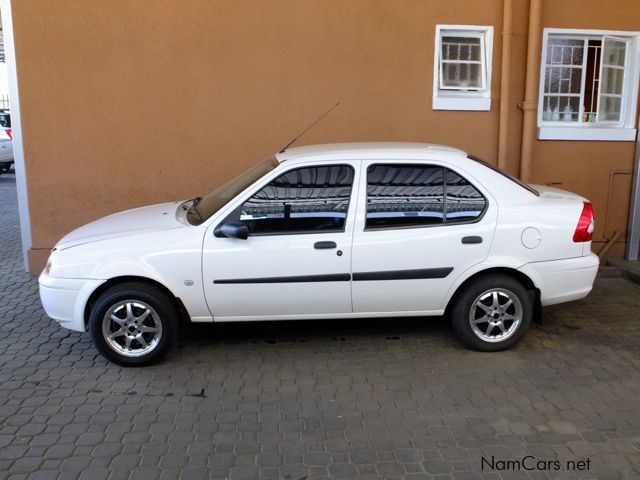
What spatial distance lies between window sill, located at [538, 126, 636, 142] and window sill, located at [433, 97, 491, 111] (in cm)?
78

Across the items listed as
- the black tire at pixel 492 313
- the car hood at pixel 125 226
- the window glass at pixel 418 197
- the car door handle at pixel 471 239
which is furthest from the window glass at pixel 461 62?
the car hood at pixel 125 226

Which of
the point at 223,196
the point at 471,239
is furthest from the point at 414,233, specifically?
the point at 223,196

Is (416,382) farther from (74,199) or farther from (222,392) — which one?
(74,199)

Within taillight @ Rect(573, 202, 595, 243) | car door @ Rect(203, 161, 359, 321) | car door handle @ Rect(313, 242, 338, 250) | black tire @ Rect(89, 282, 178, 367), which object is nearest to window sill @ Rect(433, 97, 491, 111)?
taillight @ Rect(573, 202, 595, 243)

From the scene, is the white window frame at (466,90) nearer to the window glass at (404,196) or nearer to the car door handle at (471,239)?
the window glass at (404,196)

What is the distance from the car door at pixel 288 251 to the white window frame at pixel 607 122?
3804 mm

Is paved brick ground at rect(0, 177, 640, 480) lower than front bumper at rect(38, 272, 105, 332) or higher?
lower

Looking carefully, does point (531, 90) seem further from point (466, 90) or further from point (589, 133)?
point (589, 133)

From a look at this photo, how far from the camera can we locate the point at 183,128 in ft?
22.7

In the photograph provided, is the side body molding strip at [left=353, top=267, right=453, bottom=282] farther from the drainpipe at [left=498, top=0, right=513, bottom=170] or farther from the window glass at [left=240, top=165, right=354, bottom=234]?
the drainpipe at [left=498, top=0, right=513, bottom=170]

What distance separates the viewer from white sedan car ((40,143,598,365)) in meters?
4.52

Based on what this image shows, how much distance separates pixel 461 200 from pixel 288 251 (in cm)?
142

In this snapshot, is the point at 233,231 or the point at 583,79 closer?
the point at 233,231

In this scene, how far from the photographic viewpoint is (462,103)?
281 inches
